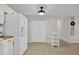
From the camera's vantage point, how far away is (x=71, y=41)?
908 cm

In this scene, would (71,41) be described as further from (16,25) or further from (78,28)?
(16,25)

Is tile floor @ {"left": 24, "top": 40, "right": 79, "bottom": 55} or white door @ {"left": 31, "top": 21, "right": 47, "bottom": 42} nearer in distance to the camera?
tile floor @ {"left": 24, "top": 40, "right": 79, "bottom": 55}

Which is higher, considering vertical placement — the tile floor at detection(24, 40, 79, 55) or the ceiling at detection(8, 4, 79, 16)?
the ceiling at detection(8, 4, 79, 16)

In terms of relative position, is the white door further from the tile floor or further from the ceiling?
the tile floor

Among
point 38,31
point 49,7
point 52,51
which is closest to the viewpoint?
point 52,51

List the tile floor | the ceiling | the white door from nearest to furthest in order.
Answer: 1. the tile floor
2. the ceiling
3. the white door

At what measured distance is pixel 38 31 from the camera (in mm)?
9562

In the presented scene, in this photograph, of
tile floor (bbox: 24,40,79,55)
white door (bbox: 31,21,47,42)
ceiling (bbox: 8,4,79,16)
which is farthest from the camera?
white door (bbox: 31,21,47,42)

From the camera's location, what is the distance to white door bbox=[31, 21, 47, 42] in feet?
31.1

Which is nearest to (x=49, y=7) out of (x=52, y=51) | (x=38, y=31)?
(x=52, y=51)

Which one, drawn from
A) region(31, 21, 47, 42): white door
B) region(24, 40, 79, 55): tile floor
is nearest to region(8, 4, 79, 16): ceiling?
region(31, 21, 47, 42): white door

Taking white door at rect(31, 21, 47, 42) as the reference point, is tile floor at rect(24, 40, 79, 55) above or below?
below

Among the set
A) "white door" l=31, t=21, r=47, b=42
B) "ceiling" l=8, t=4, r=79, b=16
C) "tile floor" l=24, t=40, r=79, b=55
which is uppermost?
"ceiling" l=8, t=4, r=79, b=16

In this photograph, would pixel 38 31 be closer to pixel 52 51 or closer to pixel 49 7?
pixel 49 7
